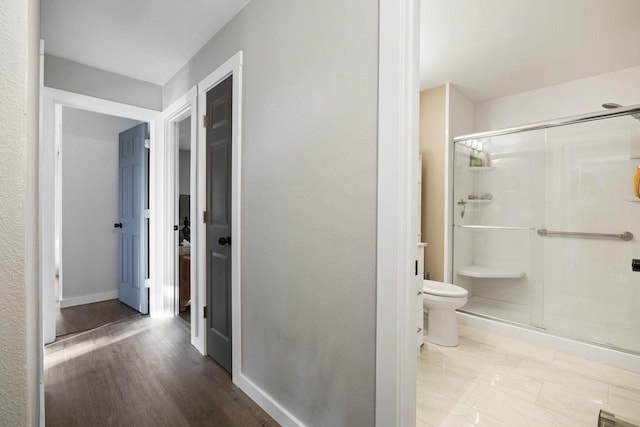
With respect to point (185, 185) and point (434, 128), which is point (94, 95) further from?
point (434, 128)

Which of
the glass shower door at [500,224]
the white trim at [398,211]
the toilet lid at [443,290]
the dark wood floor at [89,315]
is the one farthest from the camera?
the glass shower door at [500,224]

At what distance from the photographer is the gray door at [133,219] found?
10.8 feet

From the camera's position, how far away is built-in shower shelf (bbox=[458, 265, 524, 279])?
320cm

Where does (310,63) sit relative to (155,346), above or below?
above

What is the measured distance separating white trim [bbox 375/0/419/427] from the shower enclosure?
8.06 ft

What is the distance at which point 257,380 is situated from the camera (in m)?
1.86

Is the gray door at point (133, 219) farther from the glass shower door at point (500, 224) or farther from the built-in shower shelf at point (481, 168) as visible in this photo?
the built-in shower shelf at point (481, 168)

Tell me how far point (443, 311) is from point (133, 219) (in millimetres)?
3503

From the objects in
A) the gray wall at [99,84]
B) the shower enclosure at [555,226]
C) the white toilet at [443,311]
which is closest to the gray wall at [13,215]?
the white toilet at [443,311]

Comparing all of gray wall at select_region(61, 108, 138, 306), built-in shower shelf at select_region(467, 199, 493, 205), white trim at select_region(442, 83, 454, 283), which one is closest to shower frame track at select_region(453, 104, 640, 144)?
white trim at select_region(442, 83, 454, 283)

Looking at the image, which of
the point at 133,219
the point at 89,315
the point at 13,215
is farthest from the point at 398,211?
the point at 89,315

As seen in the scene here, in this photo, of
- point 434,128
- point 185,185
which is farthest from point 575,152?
point 185,185

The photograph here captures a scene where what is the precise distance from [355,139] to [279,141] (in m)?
0.57

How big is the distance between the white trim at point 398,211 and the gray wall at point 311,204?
7 cm
